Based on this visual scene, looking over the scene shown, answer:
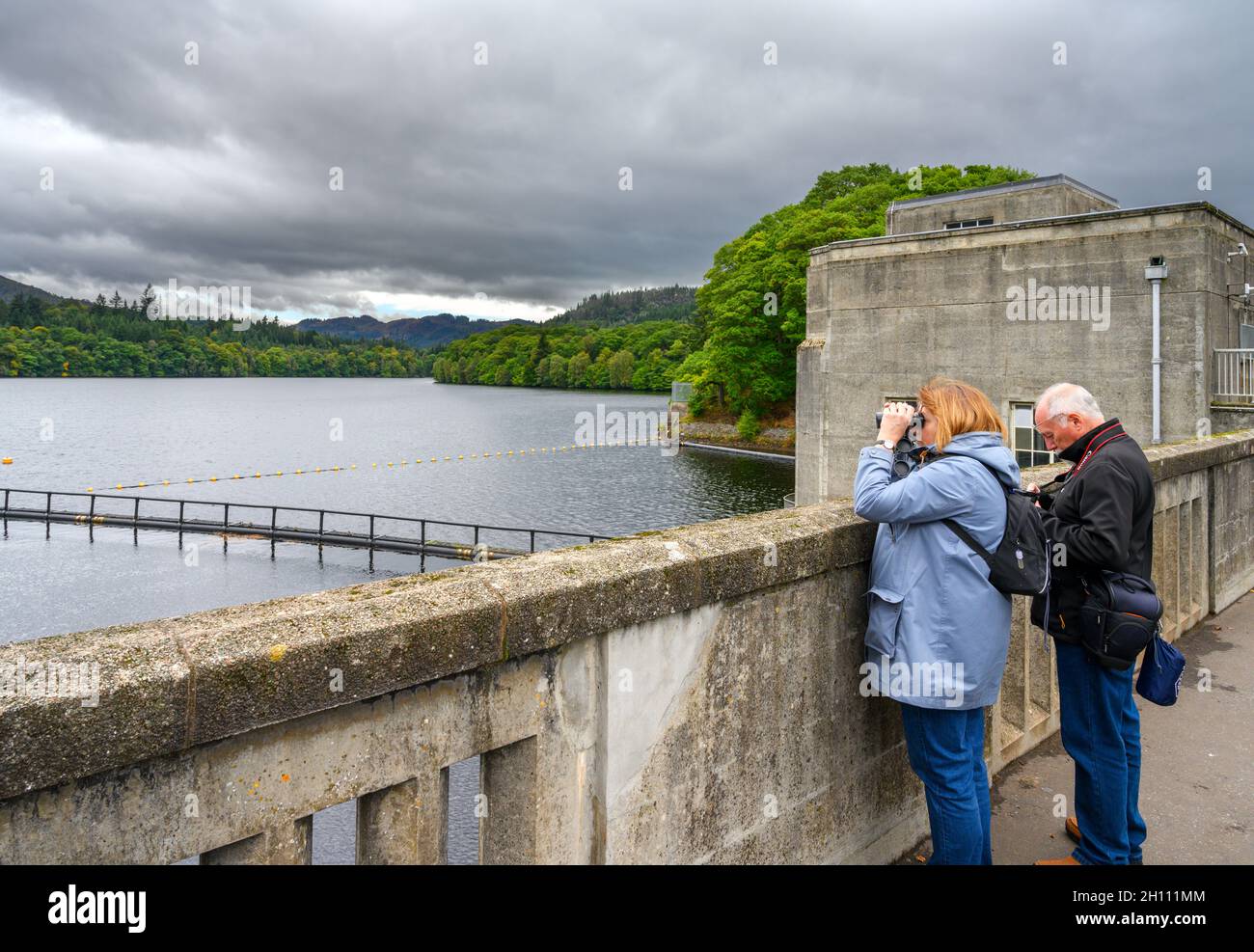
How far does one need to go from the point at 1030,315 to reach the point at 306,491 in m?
40.5

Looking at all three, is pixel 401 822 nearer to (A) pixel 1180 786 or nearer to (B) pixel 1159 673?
(B) pixel 1159 673

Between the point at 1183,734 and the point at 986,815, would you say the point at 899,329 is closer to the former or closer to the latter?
the point at 1183,734

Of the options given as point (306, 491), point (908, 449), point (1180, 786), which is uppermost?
point (908, 449)

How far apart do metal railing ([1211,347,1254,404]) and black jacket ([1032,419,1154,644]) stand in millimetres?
18898

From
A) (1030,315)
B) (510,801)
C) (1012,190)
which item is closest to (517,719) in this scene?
(510,801)

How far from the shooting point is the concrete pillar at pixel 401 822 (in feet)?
7.19

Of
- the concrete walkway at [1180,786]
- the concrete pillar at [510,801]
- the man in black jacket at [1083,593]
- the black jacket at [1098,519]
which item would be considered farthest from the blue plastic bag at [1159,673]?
the concrete pillar at [510,801]

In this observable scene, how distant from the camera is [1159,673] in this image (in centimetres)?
365

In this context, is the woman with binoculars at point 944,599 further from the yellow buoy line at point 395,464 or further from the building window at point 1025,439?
the yellow buoy line at point 395,464

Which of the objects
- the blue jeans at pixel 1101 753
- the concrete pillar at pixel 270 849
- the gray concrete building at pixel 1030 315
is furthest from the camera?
the gray concrete building at pixel 1030 315

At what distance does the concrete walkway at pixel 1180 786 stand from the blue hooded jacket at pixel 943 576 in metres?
1.24

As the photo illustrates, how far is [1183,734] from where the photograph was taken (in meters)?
4.77

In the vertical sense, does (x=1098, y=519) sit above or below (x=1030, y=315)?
below

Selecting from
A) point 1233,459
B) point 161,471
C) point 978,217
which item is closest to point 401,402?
point 161,471
